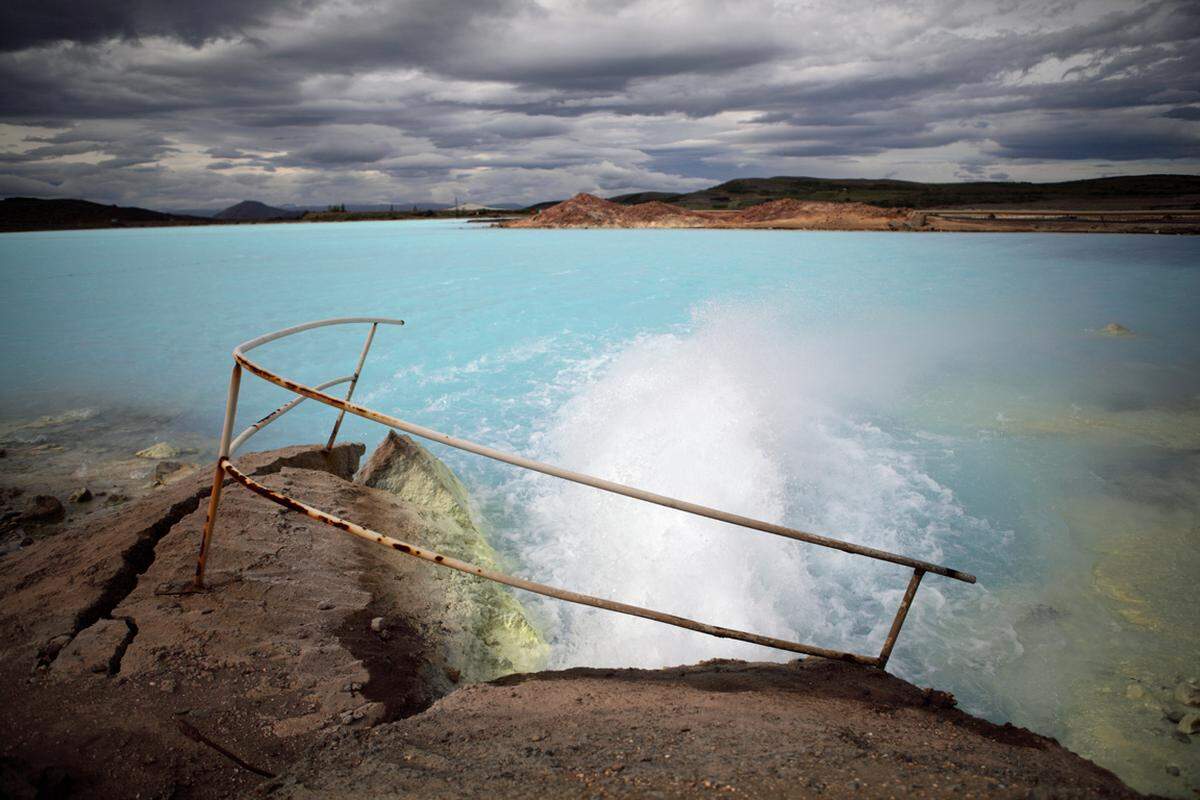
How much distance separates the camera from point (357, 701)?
2652 mm

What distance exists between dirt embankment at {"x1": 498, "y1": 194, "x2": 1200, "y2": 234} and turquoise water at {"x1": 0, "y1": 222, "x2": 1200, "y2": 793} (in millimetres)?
29857

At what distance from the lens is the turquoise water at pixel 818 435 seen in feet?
16.2

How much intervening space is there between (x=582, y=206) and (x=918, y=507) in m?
82.2

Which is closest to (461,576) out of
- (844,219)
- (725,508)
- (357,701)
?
(357,701)

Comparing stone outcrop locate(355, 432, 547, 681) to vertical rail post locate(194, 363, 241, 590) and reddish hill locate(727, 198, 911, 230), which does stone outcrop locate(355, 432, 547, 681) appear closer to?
vertical rail post locate(194, 363, 241, 590)

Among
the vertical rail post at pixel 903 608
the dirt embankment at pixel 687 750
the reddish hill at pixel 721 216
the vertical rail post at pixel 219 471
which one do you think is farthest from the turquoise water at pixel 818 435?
the reddish hill at pixel 721 216

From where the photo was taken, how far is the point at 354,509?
14.8 feet

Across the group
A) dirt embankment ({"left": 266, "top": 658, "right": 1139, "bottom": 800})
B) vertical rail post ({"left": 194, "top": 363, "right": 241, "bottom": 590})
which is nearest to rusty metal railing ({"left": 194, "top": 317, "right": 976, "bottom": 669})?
vertical rail post ({"left": 194, "top": 363, "right": 241, "bottom": 590})

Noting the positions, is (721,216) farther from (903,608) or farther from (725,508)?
(903,608)

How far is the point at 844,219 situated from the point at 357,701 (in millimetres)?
73932

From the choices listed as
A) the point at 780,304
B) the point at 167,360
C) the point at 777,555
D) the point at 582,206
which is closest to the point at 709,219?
the point at 582,206

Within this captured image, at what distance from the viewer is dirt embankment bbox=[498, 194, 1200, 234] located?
2023 inches

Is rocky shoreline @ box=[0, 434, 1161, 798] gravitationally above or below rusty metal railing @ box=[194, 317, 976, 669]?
below

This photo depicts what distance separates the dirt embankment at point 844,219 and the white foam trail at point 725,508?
56158 millimetres
